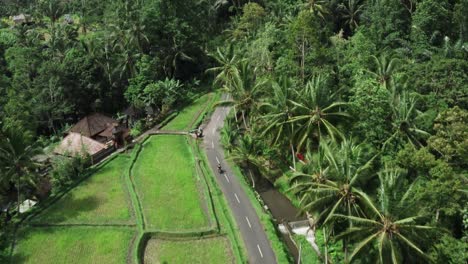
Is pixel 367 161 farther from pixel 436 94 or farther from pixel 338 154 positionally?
pixel 436 94

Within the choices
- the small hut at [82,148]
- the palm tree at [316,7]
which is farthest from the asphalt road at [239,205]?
the palm tree at [316,7]

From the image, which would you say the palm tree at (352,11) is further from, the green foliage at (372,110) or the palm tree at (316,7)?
the green foliage at (372,110)

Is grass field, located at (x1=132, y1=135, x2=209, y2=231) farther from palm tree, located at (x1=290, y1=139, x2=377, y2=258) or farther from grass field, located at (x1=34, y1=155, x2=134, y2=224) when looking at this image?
→ palm tree, located at (x1=290, y1=139, x2=377, y2=258)

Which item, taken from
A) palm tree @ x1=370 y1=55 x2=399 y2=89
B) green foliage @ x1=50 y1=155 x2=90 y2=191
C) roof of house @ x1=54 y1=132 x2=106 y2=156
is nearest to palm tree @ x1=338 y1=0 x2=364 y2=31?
palm tree @ x1=370 y1=55 x2=399 y2=89

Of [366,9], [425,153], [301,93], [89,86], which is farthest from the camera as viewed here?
[366,9]

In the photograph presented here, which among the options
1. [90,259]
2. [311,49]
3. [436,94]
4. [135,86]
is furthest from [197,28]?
[90,259]

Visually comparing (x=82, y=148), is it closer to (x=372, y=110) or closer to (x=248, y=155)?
(x=248, y=155)
